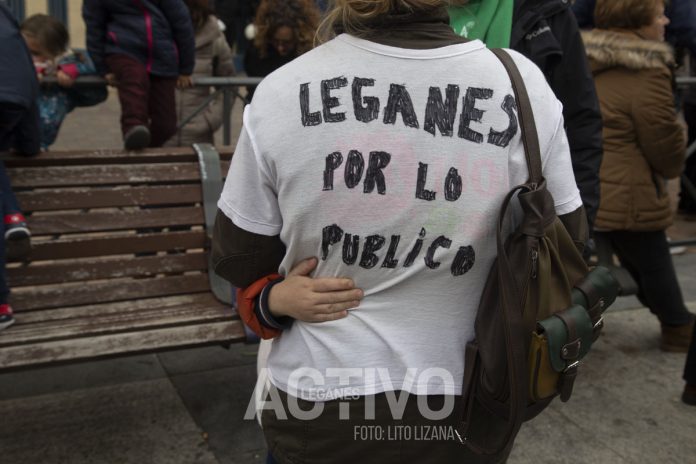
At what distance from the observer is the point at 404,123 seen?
160 cm

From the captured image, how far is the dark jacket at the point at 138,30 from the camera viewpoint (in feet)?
15.2

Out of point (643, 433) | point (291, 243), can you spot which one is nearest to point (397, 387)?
point (291, 243)

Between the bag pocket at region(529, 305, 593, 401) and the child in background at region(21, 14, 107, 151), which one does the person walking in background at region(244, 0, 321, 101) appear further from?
the bag pocket at region(529, 305, 593, 401)

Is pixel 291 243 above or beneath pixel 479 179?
beneath

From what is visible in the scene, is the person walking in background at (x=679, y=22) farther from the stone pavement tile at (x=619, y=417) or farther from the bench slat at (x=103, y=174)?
the bench slat at (x=103, y=174)

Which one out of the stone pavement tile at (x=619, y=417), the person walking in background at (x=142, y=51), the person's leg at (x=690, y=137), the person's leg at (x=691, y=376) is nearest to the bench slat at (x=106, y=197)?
the person walking in background at (x=142, y=51)

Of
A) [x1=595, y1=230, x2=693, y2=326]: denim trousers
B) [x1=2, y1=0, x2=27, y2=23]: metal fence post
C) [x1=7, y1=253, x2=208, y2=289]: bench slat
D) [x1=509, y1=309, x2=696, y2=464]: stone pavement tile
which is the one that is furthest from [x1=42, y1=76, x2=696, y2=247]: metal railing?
[x1=2, y1=0, x2=27, y2=23]: metal fence post

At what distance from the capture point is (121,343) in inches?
123

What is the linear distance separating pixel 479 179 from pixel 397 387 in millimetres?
433

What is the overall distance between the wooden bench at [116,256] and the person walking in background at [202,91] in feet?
5.55

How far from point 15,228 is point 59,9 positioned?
391 inches

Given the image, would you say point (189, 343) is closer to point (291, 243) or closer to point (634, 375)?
point (291, 243)

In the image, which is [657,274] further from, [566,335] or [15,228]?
[15,228]

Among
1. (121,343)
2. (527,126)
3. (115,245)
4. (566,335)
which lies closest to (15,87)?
(115,245)
